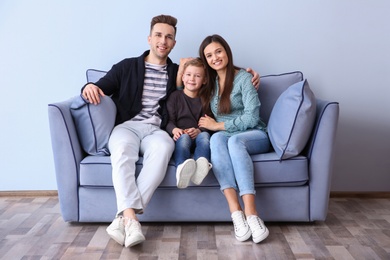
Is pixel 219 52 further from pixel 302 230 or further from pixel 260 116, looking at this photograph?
pixel 302 230

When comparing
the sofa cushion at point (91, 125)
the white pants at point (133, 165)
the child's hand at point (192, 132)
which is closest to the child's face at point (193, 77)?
the child's hand at point (192, 132)

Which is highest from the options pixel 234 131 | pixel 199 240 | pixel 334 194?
pixel 234 131

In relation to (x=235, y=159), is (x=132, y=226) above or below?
below

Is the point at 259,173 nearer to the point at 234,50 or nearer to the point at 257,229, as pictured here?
the point at 257,229

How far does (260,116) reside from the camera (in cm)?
306

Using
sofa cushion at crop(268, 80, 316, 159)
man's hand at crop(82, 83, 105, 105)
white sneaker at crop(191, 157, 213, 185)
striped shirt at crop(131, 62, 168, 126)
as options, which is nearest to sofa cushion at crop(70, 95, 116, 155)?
man's hand at crop(82, 83, 105, 105)

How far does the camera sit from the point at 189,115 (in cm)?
289

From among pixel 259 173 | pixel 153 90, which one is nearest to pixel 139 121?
pixel 153 90

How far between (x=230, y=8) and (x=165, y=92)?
0.73 metres

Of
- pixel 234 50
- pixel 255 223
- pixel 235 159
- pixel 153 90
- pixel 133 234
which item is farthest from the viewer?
pixel 234 50

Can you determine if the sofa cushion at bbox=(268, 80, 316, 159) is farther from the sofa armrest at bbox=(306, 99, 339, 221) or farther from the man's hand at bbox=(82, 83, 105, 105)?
the man's hand at bbox=(82, 83, 105, 105)

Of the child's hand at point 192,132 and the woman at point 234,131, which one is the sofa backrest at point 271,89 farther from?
the child's hand at point 192,132

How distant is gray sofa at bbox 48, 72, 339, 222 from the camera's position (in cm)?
254

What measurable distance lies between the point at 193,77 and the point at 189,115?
0.22 m
